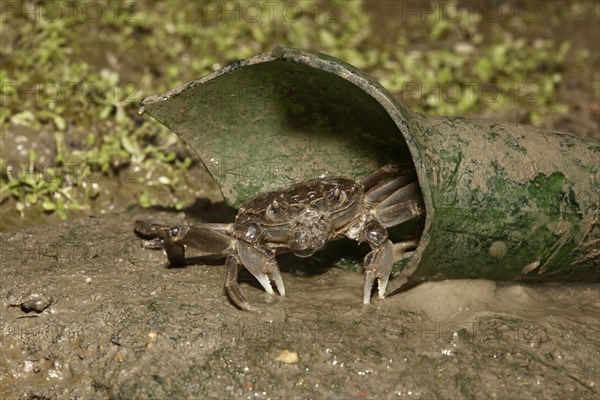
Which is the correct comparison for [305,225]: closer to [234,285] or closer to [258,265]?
[258,265]

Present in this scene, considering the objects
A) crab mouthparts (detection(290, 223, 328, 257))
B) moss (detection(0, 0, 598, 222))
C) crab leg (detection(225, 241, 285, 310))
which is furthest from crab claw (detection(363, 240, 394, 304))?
moss (detection(0, 0, 598, 222))

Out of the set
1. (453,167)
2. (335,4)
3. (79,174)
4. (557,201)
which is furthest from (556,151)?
(335,4)

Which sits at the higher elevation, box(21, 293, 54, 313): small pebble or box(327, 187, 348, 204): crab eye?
box(327, 187, 348, 204): crab eye

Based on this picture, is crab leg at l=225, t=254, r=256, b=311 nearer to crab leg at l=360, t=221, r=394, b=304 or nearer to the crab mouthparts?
the crab mouthparts

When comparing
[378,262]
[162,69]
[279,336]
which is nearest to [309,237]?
[378,262]

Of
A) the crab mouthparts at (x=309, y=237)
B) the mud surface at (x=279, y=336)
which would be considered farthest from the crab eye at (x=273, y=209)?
the mud surface at (x=279, y=336)
